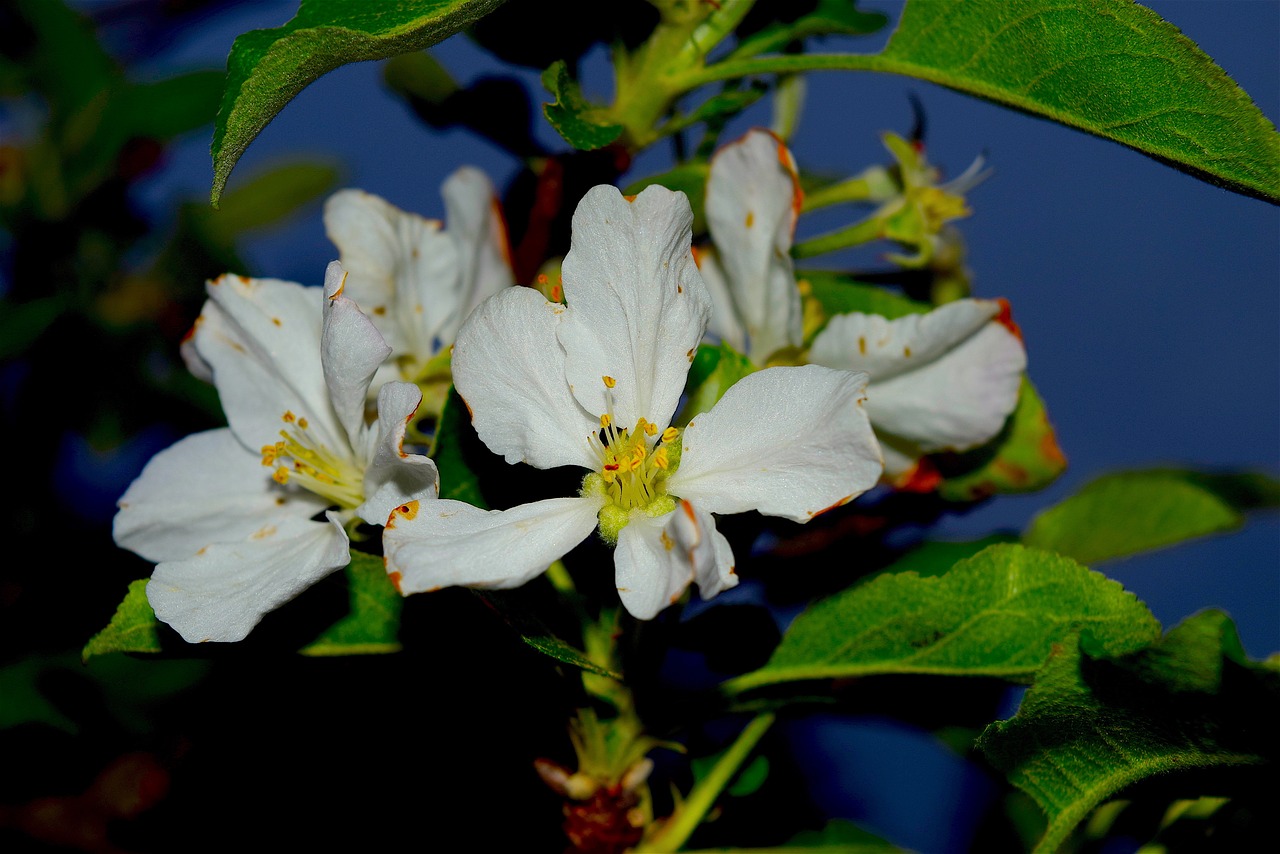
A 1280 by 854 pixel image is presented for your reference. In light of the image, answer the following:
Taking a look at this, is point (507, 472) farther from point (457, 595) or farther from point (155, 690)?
point (155, 690)

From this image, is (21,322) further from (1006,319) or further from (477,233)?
(1006,319)

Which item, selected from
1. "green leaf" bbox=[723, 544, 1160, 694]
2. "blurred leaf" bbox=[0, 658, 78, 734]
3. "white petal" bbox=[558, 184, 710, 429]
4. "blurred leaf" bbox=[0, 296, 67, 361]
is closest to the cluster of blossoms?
"white petal" bbox=[558, 184, 710, 429]

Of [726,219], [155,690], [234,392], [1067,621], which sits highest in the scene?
[726,219]

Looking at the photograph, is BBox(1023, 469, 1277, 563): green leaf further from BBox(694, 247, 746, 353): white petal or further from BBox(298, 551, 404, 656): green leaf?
BBox(298, 551, 404, 656): green leaf

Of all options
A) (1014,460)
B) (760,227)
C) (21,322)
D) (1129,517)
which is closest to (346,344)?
(760,227)

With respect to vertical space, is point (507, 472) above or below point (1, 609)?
above

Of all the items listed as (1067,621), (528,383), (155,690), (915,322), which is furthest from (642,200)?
(155,690)
